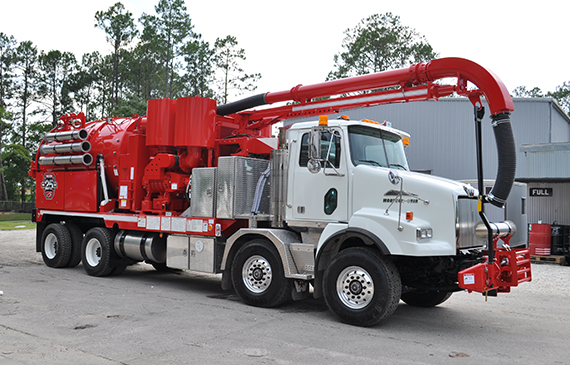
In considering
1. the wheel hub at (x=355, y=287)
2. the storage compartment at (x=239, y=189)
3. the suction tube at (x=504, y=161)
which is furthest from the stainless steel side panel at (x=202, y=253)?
the suction tube at (x=504, y=161)

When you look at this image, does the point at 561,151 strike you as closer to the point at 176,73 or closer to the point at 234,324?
the point at 234,324

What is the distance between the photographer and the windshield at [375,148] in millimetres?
7805

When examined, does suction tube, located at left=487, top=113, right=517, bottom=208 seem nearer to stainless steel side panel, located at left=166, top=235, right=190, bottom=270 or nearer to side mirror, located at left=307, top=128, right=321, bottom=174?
side mirror, located at left=307, top=128, right=321, bottom=174

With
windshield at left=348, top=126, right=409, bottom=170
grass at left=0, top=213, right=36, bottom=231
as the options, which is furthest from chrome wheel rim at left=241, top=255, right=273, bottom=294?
grass at left=0, top=213, right=36, bottom=231

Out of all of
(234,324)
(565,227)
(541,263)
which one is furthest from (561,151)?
(234,324)

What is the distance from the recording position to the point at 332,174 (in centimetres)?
779

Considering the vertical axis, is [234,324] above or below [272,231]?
below

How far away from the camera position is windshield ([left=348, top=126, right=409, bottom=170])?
307 inches

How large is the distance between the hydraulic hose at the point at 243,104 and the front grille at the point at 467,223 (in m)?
4.58

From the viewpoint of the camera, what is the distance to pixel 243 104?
10305 mm

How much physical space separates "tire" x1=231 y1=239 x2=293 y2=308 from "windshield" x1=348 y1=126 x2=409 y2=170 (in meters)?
2.11

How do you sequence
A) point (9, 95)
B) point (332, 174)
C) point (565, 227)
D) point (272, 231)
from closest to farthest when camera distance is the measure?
1. point (332, 174)
2. point (272, 231)
3. point (565, 227)
4. point (9, 95)

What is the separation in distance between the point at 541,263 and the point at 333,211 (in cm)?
1195

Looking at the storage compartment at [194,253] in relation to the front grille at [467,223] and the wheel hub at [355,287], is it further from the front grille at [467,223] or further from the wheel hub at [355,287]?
the front grille at [467,223]
